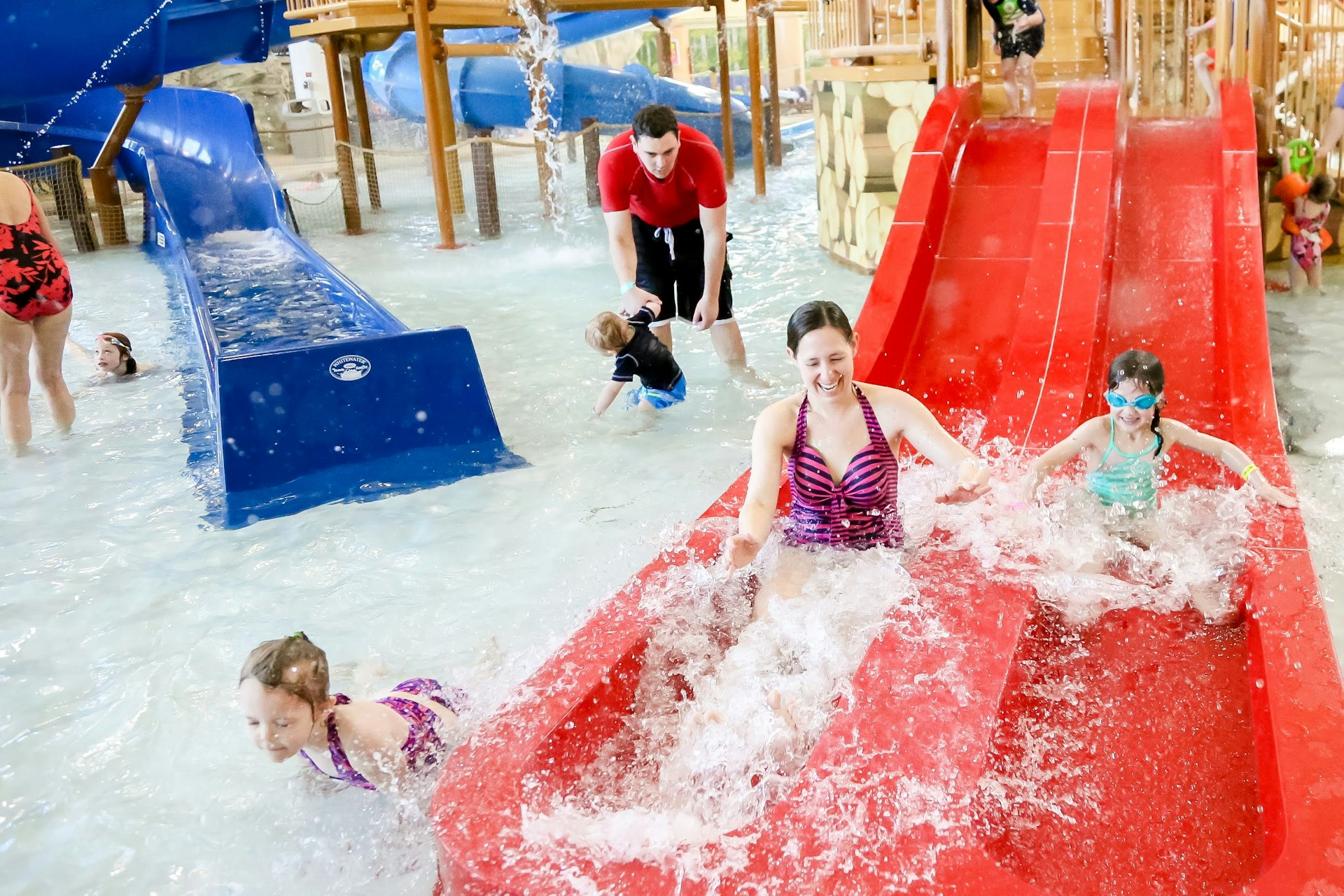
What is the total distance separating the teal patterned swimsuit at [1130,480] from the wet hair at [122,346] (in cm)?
485

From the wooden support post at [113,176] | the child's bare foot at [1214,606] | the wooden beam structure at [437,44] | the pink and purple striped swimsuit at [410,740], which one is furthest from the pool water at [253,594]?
the wooden support post at [113,176]

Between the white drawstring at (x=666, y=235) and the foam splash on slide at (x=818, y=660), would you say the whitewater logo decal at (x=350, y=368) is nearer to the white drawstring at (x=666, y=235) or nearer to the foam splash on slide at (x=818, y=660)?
the white drawstring at (x=666, y=235)

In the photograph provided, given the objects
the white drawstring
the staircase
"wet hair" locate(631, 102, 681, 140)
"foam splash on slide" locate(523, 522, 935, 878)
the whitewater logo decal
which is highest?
the staircase

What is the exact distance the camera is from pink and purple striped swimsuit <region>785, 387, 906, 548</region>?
8.84ft

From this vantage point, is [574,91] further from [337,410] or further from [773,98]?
[337,410]

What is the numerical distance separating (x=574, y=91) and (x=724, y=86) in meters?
3.41

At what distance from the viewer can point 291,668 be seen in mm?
2096

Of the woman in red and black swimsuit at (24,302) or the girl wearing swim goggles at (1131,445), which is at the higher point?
the woman in red and black swimsuit at (24,302)

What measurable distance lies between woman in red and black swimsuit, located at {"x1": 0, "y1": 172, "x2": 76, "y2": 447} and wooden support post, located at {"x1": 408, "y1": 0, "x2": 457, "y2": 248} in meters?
3.90

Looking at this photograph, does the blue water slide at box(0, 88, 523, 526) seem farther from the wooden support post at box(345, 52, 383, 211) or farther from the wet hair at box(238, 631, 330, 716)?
the wooden support post at box(345, 52, 383, 211)

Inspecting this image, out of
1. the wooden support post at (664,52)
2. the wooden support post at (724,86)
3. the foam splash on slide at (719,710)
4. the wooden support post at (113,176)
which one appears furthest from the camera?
the wooden support post at (664,52)

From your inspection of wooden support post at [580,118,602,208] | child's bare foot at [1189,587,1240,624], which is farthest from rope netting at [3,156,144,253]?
child's bare foot at [1189,587,1240,624]

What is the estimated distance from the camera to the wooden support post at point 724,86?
409 inches

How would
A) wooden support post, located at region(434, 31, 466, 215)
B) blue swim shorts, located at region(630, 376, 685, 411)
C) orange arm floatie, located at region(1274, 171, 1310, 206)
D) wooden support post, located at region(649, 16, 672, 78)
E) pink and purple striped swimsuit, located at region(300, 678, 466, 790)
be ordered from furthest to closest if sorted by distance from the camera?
wooden support post, located at region(649, 16, 672, 78) < wooden support post, located at region(434, 31, 466, 215) < orange arm floatie, located at region(1274, 171, 1310, 206) < blue swim shorts, located at region(630, 376, 685, 411) < pink and purple striped swimsuit, located at region(300, 678, 466, 790)
